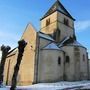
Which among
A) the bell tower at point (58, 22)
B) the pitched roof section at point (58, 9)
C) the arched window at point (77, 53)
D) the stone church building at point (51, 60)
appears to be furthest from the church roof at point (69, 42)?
Answer: the pitched roof section at point (58, 9)

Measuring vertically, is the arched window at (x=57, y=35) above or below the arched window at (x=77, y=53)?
above

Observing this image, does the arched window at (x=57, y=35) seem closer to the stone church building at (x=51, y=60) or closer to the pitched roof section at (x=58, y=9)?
the stone church building at (x=51, y=60)

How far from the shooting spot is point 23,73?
106 feet

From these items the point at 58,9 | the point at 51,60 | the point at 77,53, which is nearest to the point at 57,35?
the point at 58,9

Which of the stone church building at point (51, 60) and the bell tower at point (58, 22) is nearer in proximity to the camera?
the stone church building at point (51, 60)

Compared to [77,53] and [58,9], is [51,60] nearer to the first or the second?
[77,53]

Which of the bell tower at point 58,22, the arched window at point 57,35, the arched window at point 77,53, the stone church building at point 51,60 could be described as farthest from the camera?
the bell tower at point 58,22

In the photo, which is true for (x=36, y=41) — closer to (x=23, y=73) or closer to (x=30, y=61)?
(x=30, y=61)

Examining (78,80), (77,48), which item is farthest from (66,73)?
(77,48)

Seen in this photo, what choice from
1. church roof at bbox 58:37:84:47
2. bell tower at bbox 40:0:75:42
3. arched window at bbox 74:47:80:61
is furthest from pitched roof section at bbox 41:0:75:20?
arched window at bbox 74:47:80:61

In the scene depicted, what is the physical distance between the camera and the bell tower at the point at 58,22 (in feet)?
121

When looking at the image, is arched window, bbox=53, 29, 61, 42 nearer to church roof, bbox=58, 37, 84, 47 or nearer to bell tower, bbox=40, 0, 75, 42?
bell tower, bbox=40, 0, 75, 42

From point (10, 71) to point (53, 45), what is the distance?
468 inches

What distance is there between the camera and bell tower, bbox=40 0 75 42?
36.9 meters
